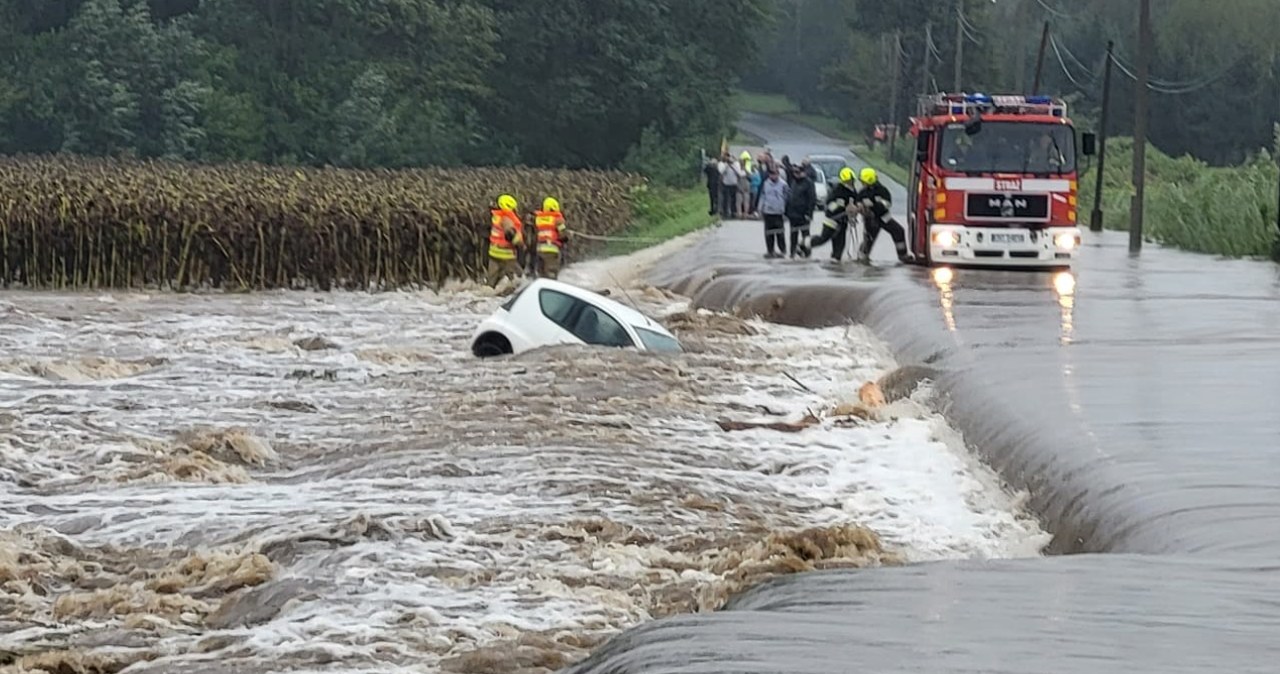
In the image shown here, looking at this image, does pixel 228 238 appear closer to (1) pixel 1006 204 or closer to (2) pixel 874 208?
A: (2) pixel 874 208

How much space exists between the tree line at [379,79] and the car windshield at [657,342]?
5262cm

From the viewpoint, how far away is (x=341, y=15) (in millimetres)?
76625

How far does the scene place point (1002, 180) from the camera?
91.1 ft

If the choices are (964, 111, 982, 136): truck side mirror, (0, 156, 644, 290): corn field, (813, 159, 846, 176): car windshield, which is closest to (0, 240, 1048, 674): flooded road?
(964, 111, 982, 136): truck side mirror

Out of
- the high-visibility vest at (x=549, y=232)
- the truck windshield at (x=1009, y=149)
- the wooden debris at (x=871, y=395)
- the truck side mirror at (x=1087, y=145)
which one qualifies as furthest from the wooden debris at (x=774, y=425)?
the high-visibility vest at (x=549, y=232)

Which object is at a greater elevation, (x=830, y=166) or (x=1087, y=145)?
(x=1087, y=145)

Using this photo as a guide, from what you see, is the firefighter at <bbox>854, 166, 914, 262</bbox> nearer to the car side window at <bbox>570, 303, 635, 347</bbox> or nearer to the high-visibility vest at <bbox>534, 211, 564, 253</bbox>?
the high-visibility vest at <bbox>534, 211, 564, 253</bbox>

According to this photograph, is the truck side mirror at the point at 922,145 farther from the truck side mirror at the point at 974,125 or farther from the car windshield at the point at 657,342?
the car windshield at the point at 657,342

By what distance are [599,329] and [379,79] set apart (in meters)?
55.8

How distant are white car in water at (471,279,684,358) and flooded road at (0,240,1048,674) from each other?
421 millimetres

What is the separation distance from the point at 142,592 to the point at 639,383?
7.91m

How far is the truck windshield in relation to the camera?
91.2 ft

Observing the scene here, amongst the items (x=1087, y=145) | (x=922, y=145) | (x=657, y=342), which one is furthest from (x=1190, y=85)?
(x=657, y=342)

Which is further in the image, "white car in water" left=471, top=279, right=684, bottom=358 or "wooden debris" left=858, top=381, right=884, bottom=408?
"white car in water" left=471, top=279, right=684, bottom=358
